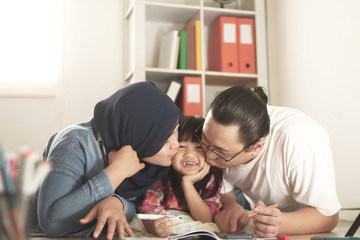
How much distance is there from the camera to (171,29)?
2926mm

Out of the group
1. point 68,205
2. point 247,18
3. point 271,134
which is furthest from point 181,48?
point 68,205

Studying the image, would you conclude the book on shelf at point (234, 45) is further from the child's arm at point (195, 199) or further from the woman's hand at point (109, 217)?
the woman's hand at point (109, 217)

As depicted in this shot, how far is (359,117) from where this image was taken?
1838mm

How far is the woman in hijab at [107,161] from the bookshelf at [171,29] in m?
1.33

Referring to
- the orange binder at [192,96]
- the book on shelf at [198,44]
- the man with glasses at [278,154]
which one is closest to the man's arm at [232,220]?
the man with glasses at [278,154]

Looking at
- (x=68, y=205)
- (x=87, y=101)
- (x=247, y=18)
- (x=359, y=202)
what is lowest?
(x=359, y=202)

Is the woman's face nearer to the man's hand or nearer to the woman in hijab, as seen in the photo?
the woman in hijab

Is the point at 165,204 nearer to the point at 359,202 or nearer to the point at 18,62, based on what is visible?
the point at 359,202

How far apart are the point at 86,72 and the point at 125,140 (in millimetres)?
1748

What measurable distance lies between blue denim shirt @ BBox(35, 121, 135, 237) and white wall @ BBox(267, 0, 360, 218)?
1.34 metres

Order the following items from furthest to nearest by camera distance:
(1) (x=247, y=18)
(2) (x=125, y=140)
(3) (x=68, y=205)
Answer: (1) (x=247, y=18)
(2) (x=125, y=140)
(3) (x=68, y=205)

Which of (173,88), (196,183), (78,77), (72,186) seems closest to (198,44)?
(173,88)

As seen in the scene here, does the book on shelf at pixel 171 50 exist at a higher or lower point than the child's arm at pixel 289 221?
higher

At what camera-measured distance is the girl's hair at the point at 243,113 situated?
1229mm
